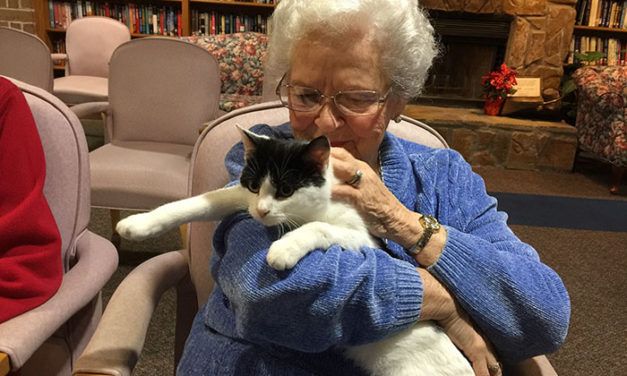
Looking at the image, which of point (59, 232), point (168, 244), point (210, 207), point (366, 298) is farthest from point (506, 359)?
point (168, 244)

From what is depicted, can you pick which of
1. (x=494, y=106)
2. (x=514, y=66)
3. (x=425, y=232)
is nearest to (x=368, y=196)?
(x=425, y=232)

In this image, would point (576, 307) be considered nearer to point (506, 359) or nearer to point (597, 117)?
point (506, 359)

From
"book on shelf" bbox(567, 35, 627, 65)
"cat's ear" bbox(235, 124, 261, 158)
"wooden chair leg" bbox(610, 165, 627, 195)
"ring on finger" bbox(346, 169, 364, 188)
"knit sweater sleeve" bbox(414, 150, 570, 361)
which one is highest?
"book on shelf" bbox(567, 35, 627, 65)

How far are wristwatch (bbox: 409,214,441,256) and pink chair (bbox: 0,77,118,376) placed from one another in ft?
2.27

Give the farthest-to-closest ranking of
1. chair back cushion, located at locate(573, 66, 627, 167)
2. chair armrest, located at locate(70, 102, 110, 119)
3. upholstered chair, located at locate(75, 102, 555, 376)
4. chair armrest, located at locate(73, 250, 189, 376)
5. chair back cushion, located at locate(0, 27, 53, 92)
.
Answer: chair back cushion, located at locate(573, 66, 627, 167) < chair back cushion, located at locate(0, 27, 53, 92) < chair armrest, located at locate(70, 102, 110, 119) < upholstered chair, located at locate(75, 102, 555, 376) < chair armrest, located at locate(73, 250, 189, 376)

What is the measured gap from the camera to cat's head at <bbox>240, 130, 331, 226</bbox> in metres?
0.80

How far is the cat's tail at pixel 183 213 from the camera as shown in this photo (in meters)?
0.81

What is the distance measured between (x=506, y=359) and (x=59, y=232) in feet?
3.23

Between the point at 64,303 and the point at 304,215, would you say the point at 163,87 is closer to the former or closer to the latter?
the point at 64,303

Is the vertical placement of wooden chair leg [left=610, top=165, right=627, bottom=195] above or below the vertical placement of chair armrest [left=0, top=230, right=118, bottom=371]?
below

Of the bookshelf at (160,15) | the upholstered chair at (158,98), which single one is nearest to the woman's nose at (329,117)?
the upholstered chair at (158,98)

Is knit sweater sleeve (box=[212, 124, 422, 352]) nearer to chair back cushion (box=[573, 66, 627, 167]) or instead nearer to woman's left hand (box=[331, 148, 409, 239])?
woman's left hand (box=[331, 148, 409, 239])

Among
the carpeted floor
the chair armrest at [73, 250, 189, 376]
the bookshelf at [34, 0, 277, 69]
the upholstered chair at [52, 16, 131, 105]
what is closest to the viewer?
the chair armrest at [73, 250, 189, 376]

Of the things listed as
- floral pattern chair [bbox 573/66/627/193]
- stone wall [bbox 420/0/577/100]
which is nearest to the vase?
stone wall [bbox 420/0/577/100]
